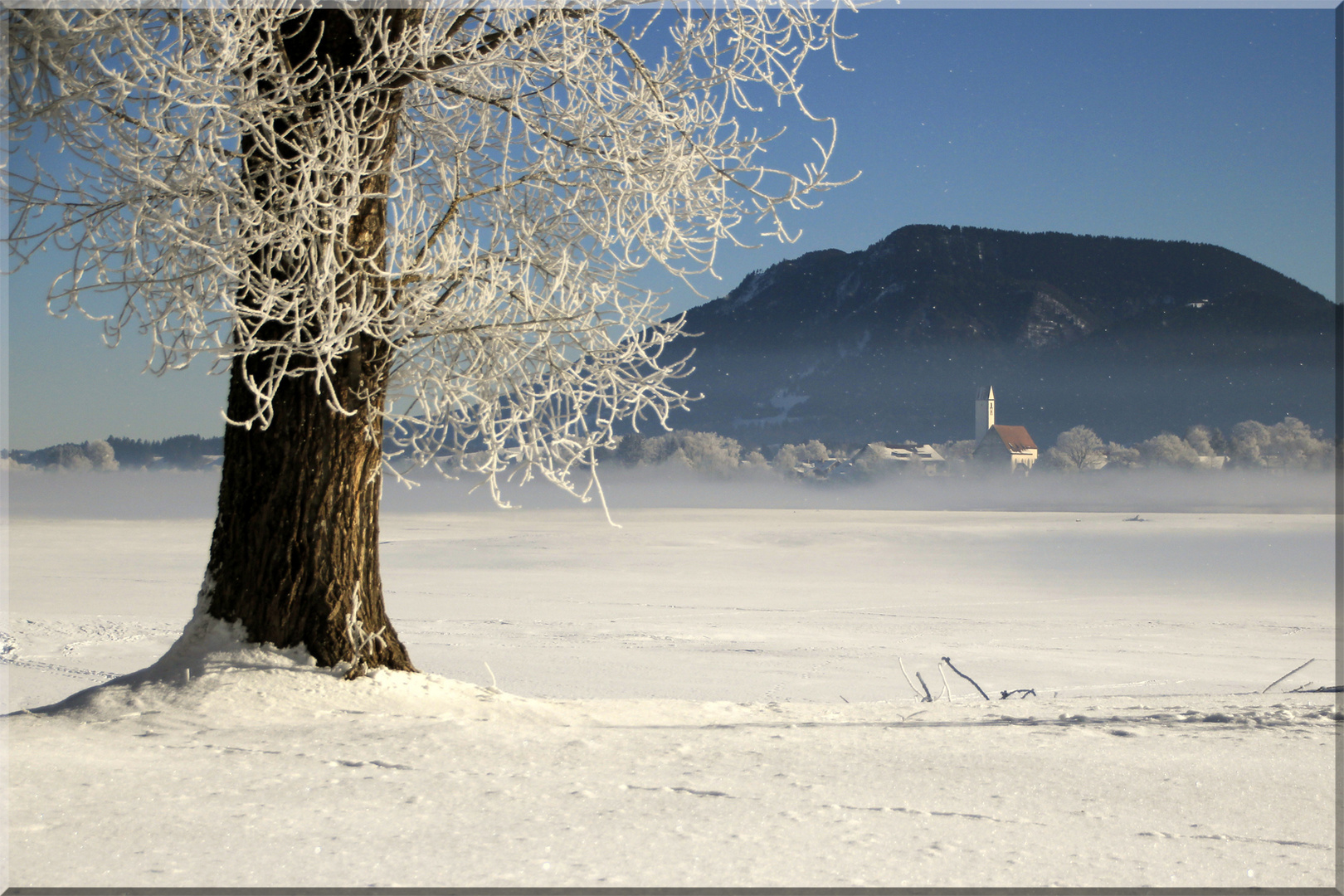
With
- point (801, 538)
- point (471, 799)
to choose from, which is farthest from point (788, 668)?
point (801, 538)

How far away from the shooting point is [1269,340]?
156 metres

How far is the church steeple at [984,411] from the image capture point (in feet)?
418

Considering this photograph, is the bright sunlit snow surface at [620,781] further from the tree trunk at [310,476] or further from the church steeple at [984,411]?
the church steeple at [984,411]

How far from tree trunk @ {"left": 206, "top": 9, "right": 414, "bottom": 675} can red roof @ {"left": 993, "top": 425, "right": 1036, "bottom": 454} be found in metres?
116

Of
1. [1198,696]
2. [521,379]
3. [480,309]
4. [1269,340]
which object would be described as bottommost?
[1198,696]

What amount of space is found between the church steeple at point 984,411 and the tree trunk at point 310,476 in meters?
126

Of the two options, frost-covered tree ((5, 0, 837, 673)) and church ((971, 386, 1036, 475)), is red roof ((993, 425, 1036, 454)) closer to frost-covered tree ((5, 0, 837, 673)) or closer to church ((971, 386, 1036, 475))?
church ((971, 386, 1036, 475))

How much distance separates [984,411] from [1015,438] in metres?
17.9

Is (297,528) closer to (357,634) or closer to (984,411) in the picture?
(357,634)

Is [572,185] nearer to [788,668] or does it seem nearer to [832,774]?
[832,774]

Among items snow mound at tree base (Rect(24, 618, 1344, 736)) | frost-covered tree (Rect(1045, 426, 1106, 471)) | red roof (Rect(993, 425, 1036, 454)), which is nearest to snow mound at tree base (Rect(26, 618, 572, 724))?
snow mound at tree base (Rect(24, 618, 1344, 736))

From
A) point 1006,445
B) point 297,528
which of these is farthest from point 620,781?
point 1006,445

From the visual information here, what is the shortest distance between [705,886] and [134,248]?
3309mm

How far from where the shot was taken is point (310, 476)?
13.5 ft
